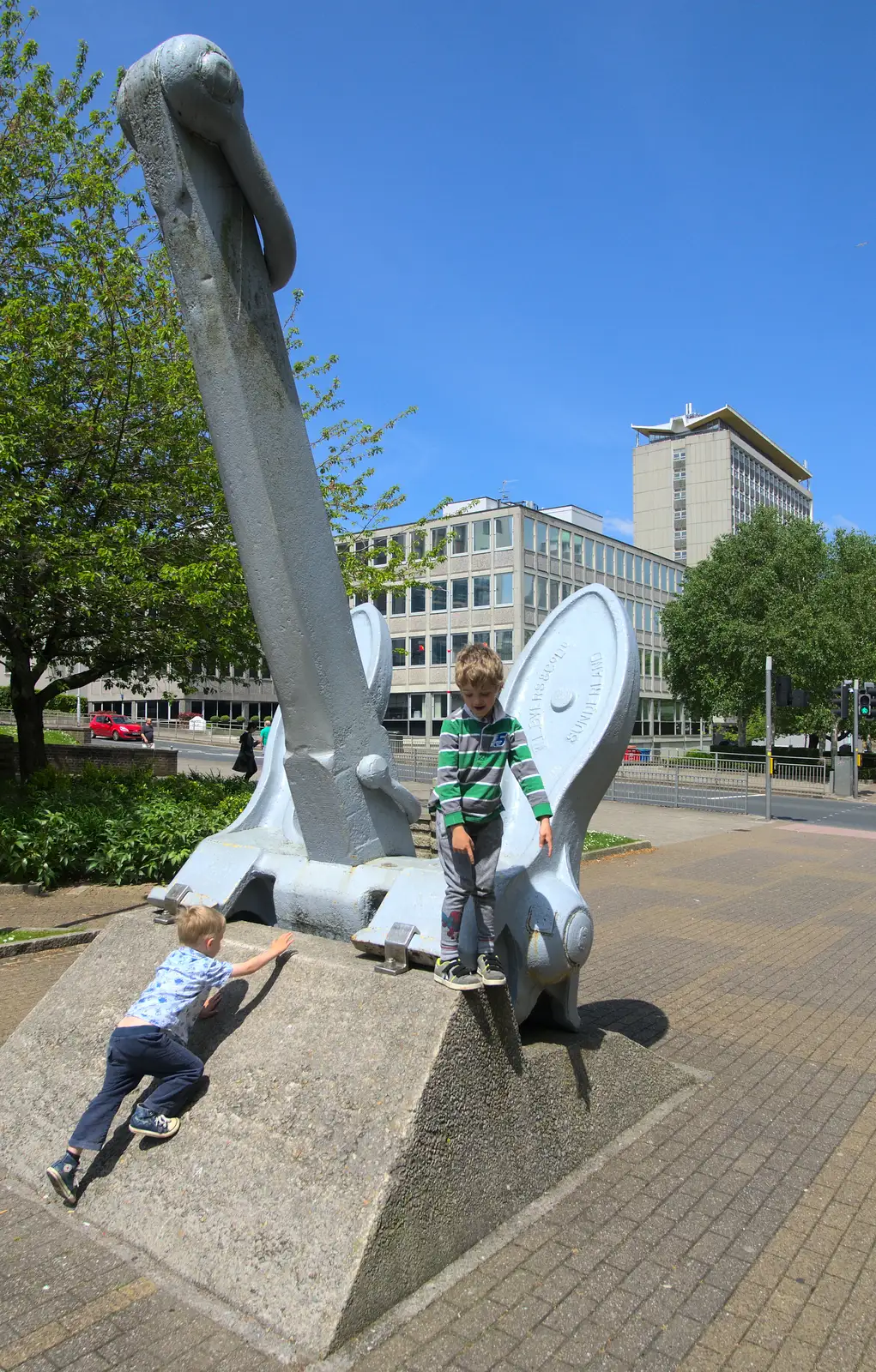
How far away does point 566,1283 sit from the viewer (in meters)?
3.03

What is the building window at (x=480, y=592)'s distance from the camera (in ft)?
149

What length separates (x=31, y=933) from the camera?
303 inches

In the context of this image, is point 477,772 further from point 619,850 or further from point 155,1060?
point 619,850

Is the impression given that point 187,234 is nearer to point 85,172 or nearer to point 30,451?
point 30,451

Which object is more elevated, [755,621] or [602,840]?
[755,621]

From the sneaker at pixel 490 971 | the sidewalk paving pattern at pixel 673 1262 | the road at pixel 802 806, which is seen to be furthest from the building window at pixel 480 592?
the sneaker at pixel 490 971

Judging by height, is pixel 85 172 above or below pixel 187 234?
above

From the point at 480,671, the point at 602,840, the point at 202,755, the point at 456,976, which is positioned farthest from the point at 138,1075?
the point at 202,755

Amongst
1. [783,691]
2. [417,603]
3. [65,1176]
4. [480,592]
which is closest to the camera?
[65,1176]

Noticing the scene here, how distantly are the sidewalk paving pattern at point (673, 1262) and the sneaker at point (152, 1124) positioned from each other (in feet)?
1.17

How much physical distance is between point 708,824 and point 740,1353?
56.2ft

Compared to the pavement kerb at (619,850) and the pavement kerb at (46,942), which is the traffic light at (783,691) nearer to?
the pavement kerb at (619,850)

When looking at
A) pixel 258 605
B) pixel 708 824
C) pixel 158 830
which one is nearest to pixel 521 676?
pixel 258 605

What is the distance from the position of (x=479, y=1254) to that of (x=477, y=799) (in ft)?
4.97
